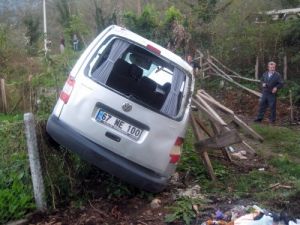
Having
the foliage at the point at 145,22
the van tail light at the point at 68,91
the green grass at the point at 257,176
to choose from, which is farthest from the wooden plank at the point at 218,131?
the foliage at the point at 145,22

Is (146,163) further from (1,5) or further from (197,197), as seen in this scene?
(1,5)

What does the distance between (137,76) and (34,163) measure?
5.61 ft

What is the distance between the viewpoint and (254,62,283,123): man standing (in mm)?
12688

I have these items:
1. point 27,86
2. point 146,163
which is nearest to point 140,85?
point 146,163

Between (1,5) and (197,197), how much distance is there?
3907cm

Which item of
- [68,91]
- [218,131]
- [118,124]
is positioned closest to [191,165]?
[218,131]

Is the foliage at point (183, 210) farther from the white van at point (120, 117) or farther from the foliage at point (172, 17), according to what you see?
the foliage at point (172, 17)

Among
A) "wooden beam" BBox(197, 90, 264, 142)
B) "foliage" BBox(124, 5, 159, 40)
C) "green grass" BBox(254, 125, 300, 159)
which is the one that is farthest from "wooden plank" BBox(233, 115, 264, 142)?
"foliage" BBox(124, 5, 159, 40)

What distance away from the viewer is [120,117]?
5168mm

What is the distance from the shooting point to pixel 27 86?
11.6 metres

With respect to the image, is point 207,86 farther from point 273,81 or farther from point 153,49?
point 153,49

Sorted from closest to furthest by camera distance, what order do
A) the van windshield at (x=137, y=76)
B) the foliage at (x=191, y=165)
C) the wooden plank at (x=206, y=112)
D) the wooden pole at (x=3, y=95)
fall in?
the van windshield at (x=137, y=76) → the wooden plank at (x=206, y=112) → the foliage at (x=191, y=165) → the wooden pole at (x=3, y=95)

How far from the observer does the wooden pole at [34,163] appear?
5133 mm

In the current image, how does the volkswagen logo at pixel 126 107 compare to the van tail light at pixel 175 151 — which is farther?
the van tail light at pixel 175 151
